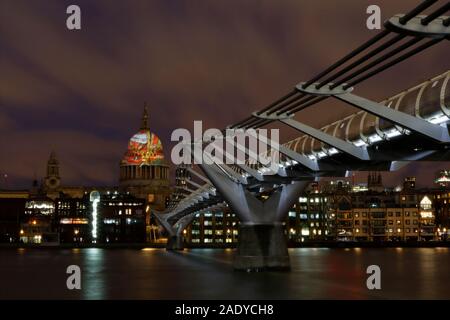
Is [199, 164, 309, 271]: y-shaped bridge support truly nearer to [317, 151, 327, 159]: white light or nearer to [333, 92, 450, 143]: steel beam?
[317, 151, 327, 159]: white light

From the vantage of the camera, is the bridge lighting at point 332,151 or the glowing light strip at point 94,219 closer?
the bridge lighting at point 332,151

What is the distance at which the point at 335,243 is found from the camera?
17238cm

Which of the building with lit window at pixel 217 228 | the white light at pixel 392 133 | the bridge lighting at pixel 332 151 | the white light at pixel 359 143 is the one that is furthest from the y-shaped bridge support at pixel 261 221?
the building with lit window at pixel 217 228

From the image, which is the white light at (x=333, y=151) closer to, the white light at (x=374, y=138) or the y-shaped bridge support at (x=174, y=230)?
the white light at (x=374, y=138)

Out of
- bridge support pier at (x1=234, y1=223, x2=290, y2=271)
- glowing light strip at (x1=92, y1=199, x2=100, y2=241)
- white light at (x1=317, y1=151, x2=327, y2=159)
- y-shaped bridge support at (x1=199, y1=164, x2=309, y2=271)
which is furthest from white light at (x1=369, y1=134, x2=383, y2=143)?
glowing light strip at (x1=92, y1=199, x2=100, y2=241)

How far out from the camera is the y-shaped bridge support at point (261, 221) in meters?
50.5

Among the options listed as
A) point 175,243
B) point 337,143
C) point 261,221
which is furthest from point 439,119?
point 175,243

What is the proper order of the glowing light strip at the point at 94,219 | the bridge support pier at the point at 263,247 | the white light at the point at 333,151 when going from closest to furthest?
the white light at the point at 333,151 → the bridge support pier at the point at 263,247 → the glowing light strip at the point at 94,219

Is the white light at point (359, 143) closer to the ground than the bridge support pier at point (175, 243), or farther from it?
farther from it

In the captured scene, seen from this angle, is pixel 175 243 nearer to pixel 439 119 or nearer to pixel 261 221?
pixel 261 221
